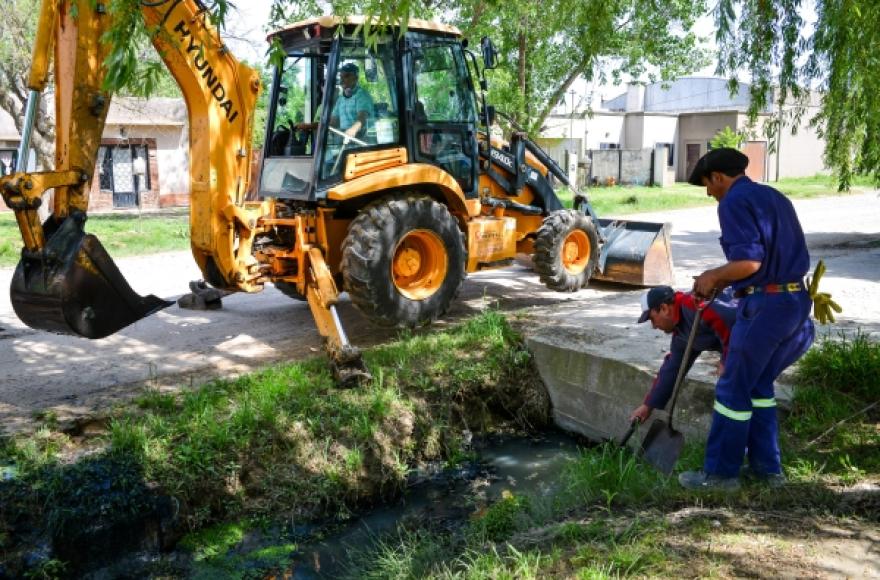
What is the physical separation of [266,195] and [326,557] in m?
3.65

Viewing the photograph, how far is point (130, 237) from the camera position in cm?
1517

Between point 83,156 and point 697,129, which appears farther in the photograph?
point 697,129

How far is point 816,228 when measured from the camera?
1605 cm

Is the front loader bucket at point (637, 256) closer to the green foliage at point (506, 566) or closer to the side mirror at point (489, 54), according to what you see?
the side mirror at point (489, 54)

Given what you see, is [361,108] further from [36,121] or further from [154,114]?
[154,114]

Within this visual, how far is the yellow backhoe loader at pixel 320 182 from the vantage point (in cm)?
517

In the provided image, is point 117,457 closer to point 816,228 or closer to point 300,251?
point 300,251

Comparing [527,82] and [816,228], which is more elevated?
[527,82]

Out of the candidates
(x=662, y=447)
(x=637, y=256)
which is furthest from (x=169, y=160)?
(x=662, y=447)

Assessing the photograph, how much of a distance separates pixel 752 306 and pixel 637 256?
525 cm

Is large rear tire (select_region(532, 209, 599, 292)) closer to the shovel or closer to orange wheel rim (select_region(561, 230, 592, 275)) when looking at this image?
orange wheel rim (select_region(561, 230, 592, 275))

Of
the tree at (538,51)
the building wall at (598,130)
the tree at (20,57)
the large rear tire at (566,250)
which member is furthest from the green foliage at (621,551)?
the building wall at (598,130)

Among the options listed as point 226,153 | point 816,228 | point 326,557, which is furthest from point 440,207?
point 816,228

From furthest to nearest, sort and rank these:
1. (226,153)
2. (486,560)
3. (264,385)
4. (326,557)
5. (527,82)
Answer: (527,82)
(226,153)
(264,385)
(326,557)
(486,560)
